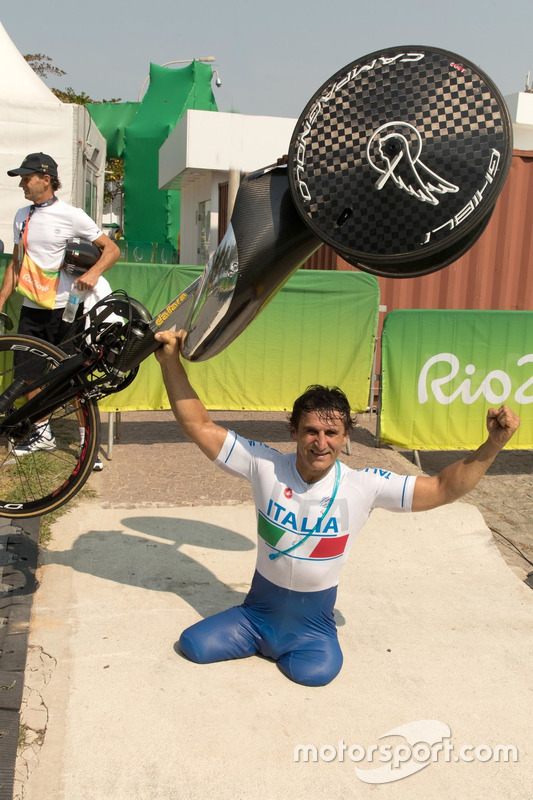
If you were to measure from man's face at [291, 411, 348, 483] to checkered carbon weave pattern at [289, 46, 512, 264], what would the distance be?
874mm

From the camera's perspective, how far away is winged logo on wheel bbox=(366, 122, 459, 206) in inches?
98.5

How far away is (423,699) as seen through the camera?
11.1 feet

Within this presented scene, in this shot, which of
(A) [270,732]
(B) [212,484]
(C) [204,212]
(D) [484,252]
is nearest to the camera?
(A) [270,732]

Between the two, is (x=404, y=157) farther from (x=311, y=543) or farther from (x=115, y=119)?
(x=115, y=119)

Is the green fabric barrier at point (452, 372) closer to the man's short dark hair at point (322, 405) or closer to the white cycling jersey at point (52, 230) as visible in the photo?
the white cycling jersey at point (52, 230)

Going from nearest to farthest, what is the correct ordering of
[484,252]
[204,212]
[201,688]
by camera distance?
[201,688] → [484,252] → [204,212]

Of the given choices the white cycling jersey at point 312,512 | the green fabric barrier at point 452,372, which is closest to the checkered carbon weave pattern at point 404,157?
the white cycling jersey at point 312,512

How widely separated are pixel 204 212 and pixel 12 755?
1834cm

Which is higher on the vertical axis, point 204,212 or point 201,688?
point 204,212

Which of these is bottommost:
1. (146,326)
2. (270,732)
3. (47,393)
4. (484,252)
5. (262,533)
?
(270,732)

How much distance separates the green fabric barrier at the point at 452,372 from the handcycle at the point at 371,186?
3.82m

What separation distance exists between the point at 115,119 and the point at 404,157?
27.8m

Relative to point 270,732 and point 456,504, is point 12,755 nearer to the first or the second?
point 270,732

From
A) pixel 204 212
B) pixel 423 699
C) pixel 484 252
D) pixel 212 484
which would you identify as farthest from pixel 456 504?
pixel 204 212
